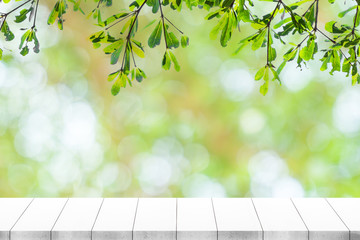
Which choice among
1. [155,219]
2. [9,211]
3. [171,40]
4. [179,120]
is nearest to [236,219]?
[155,219]

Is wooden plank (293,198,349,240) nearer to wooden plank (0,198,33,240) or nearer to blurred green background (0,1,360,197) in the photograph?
blurred green background (0,1,360,197)

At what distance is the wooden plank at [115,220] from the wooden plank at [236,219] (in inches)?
→ 16.0

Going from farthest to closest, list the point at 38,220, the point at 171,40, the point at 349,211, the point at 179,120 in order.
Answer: the point at 179,120 → the point at 349,211 → the point at 38,220 → the point at 171,40

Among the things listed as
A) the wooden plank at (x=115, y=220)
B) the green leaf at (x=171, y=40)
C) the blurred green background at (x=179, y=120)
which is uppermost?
the green leaf at (x=171, y=40)

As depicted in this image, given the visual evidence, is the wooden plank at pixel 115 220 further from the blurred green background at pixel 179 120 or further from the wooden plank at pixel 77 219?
the blurred green background at pixel 179 120

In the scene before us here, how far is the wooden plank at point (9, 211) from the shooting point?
2496 mm

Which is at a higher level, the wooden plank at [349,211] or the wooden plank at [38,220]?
the wooden plank at [38,220]

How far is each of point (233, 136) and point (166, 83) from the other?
1.51 feet

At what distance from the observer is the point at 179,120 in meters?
3.04

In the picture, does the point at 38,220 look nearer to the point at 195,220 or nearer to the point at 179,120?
the point at 195,220

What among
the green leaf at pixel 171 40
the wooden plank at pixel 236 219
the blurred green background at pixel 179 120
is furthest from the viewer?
the blurred green background at pixel 179 120

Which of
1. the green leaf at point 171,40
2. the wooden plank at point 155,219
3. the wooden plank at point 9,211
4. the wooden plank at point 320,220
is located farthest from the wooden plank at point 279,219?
the green leaf at point 171,40

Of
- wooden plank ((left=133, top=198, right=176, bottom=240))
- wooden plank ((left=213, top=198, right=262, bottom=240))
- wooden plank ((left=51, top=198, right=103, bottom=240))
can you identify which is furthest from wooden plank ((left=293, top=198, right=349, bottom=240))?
wooden plank ((left=51, top=198, right=103, bottom=240))

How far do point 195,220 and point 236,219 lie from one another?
0.19 m
